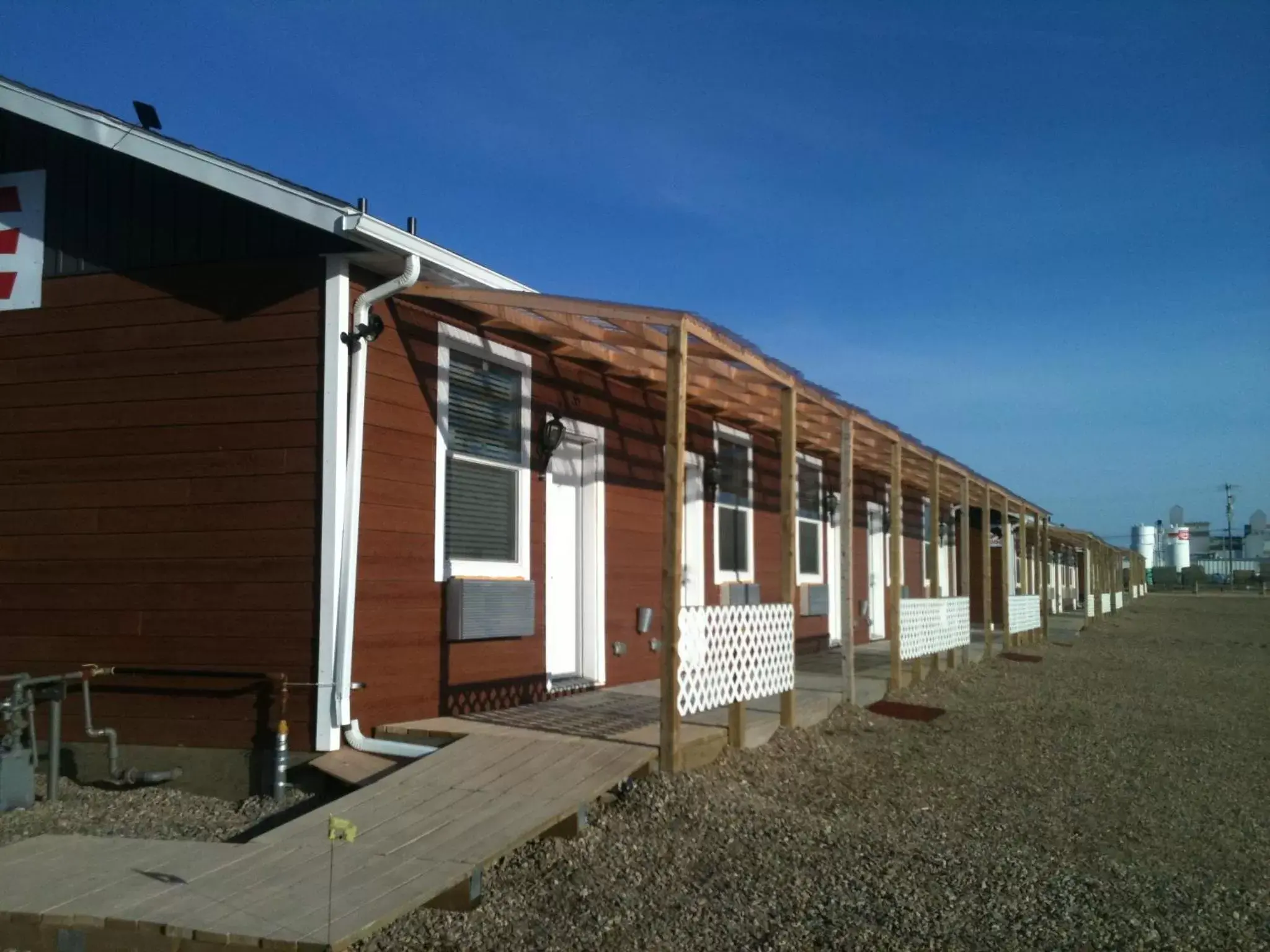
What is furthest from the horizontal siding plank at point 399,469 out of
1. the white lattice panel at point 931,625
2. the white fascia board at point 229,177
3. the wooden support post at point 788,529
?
the white lattice panel at point 931,625

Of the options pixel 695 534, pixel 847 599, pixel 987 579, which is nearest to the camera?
pixel 847 599

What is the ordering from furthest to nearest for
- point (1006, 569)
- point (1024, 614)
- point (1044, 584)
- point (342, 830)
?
point (1044, 584) < point (1006, 569) < point (1024, 614) < point (342, 830)

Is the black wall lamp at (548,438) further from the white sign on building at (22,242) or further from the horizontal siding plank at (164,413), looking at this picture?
the white sign on building at (22,242)

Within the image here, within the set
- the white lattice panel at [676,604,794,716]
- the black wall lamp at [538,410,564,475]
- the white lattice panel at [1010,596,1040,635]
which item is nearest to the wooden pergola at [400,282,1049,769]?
the white lattice panel at [676,604,794,716]

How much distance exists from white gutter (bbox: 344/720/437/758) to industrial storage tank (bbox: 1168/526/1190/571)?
86739mm

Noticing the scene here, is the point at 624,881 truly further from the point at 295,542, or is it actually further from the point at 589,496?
the point at 589,496

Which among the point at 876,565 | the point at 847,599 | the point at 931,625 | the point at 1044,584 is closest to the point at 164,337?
the point at 847,599

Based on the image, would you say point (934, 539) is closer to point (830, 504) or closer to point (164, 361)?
point (830, 504)

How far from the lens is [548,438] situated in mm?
8352

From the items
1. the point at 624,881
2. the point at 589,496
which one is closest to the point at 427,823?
the point at 624,881

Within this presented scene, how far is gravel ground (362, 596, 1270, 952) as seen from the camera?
434 centimetres

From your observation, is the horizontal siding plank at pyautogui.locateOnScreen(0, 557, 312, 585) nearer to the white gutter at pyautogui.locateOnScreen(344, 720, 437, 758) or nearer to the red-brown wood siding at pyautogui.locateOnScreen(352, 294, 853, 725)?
the red-brown wood siding at pyautogui.locateOnScreen(352, 294, 853, 725)

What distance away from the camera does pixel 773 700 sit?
924cm

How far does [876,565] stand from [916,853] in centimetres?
1204
